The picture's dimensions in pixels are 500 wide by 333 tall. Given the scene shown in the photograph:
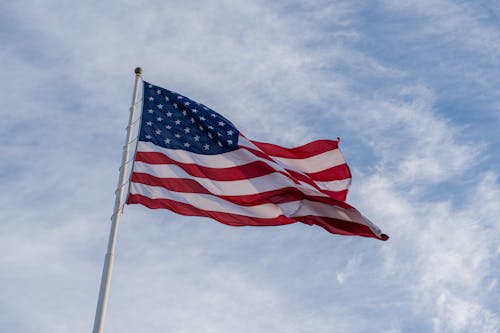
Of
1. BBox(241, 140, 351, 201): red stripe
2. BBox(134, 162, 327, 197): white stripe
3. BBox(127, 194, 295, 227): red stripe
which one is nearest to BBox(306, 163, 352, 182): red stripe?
BBox(241, 140, 351, 201): red stripe

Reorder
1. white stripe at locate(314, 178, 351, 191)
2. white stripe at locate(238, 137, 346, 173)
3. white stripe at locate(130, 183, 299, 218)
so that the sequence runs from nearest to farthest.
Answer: white stripe at locate(130, 183, 299, 218)
white stripe at locate(314, 178, 351, 191)
white stripe at locate(238, 137, 346, 173)

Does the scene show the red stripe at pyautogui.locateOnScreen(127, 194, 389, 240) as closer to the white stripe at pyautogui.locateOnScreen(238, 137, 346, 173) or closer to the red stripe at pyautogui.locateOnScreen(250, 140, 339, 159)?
the white stripe at pyautogui.locateOnScreen(238, 137, 346, 173)

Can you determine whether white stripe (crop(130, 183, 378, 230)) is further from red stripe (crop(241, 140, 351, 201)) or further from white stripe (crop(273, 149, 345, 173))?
white stripe (crop(273, 149, 345, 173))

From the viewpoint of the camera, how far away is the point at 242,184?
19.6 metres

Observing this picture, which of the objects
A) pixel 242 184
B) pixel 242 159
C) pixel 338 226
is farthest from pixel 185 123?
pixel 338 226

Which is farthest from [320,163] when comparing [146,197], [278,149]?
[146,197]

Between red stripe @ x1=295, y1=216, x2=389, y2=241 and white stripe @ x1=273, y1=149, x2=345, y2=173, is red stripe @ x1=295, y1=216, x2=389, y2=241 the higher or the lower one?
the lower one

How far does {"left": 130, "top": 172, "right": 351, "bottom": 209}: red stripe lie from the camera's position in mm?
18391

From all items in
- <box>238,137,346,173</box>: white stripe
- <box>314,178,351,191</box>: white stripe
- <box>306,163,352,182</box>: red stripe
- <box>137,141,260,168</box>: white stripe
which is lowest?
<box>137,141,260,168</box>: white stripe

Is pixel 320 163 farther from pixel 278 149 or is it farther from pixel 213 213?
pixel 213 213

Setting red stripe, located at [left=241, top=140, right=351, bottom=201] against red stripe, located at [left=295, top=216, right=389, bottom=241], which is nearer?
red stripe, located at [left=295, top=216, right=389, bottom=241]

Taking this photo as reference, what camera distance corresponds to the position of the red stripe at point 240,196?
18.4 m

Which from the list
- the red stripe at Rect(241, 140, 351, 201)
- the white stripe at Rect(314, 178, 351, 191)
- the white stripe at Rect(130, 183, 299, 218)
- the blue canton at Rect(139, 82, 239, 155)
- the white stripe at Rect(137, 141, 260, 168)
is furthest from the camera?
the white stripe at Rect(314, 178, 351, 191)

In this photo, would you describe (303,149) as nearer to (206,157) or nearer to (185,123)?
(206,157)
